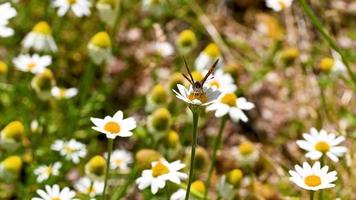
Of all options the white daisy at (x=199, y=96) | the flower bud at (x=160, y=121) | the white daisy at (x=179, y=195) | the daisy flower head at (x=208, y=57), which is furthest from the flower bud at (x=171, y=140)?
the white daisy at (x=199, y=96)

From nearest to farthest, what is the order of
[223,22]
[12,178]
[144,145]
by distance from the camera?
1. [12,178]
2. [144,145]
3. [223,22]

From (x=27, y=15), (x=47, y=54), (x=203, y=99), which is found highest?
(x=27, y=15)

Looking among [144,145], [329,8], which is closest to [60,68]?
[144,145]

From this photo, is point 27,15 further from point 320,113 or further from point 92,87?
point 320,113

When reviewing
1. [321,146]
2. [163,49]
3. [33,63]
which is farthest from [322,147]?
[163,49]

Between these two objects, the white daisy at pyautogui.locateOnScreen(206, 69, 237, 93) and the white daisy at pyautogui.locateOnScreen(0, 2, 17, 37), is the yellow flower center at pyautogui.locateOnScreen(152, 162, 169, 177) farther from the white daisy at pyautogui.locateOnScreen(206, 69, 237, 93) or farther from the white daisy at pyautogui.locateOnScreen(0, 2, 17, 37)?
the white daisy at pyautogui.locateOnScreen(0, 2, 17, 37)

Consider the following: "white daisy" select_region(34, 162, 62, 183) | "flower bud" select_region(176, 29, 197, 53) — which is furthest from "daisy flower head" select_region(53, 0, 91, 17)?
"white daisy" select_region(34, 162, 62, 183)
